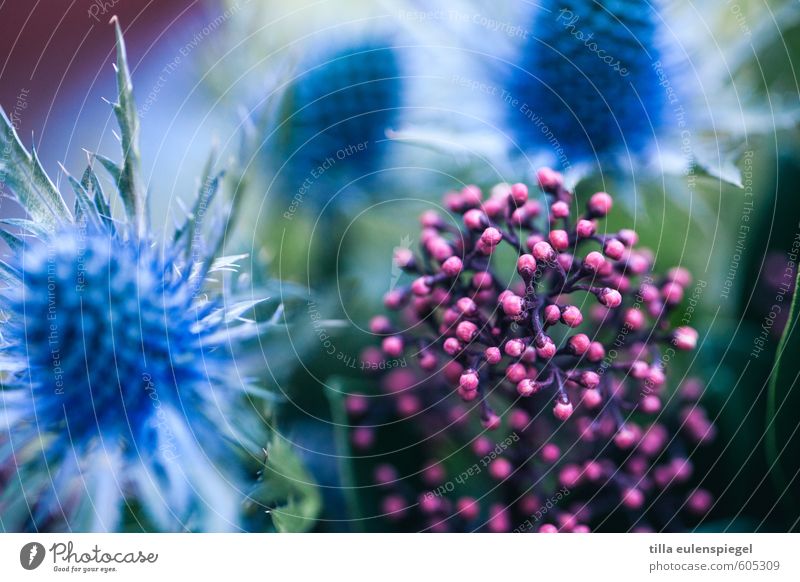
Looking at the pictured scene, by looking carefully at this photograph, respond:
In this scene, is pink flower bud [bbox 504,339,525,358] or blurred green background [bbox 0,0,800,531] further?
blurred green background [bbox 0,0,800,531]

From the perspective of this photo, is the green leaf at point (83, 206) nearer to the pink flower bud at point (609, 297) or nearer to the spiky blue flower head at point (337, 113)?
the spiky blue flower head at point (337, 113)

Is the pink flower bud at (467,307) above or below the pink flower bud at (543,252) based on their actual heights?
below

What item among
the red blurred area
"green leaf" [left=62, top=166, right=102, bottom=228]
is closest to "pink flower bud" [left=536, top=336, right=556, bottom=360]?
"green leaf" [left=62, top=166, right=102, bottom=228]

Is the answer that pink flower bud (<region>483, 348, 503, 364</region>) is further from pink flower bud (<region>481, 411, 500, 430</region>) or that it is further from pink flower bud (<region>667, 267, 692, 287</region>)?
pink flower bud (<region>667, 267, 692, 287</region>)

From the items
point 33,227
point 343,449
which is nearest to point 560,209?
point 343,449

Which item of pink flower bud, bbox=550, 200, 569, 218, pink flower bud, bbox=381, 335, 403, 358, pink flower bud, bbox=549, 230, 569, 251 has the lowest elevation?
pink flower bud, bbox=381, 335, 403, 358
